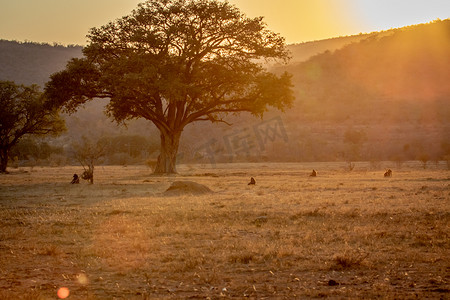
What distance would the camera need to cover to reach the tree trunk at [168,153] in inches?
1402

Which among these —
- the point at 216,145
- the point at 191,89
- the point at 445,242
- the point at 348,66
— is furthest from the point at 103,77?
the point at 348,66

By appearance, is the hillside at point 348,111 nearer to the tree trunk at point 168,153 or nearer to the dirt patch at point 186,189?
the tree trunk at point 168,153

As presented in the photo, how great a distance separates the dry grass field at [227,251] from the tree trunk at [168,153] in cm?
2071

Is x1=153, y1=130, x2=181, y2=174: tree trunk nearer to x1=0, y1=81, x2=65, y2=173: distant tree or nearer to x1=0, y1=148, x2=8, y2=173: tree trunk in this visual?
x1=0, y1=81, x2=65, y2=173: distant tree

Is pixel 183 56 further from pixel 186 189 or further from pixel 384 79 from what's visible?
pixel 384 79

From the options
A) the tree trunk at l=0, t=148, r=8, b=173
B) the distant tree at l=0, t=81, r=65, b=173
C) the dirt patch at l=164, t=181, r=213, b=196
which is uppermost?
the distant tree at l=0, t=81, r=65, b=173

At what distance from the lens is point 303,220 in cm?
1188

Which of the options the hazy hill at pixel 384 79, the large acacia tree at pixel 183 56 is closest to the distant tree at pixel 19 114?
the large acacia tree at pixel 183 56

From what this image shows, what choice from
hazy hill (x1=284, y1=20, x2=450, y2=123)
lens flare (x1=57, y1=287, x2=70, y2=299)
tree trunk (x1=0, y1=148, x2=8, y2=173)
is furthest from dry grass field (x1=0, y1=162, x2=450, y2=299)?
hazy hill (x1=284, y1=20, x2=450, y2=123)

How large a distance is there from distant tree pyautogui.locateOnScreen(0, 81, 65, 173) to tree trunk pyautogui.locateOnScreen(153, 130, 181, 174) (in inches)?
503

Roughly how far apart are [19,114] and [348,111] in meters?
62.7

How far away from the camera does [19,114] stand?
4300cm

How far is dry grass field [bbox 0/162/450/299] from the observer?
5.99 metres

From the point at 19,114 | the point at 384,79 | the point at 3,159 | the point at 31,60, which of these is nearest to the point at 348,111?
the point at 384,79
